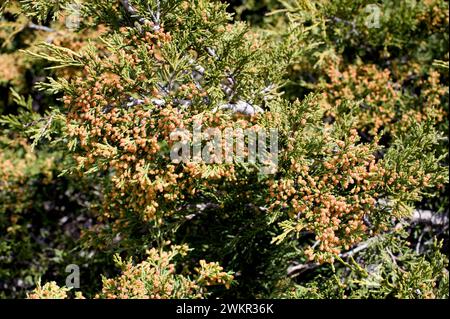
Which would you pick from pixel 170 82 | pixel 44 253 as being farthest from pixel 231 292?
pixel 44 253

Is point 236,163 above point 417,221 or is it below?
above

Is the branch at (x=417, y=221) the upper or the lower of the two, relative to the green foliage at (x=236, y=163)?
lower

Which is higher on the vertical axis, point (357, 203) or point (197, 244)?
point (357, 203)

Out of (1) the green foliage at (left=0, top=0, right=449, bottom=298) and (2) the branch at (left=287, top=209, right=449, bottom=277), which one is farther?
(2) the branch at (left=287, top=209, right=449, bottom=277)

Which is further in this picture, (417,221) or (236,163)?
(417,221)

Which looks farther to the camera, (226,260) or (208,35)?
(226,260)

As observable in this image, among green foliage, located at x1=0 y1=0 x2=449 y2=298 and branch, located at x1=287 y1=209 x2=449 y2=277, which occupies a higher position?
green foliage, located at x1=0 y1=0 x2=449 y2=298

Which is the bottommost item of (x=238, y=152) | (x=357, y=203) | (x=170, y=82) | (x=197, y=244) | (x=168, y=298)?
(x=197, y=244)

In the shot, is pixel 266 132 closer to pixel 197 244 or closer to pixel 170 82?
pixel 170 82

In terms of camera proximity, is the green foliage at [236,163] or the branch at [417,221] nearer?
the green foliage at [236,163]

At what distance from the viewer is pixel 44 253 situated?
6.86m
